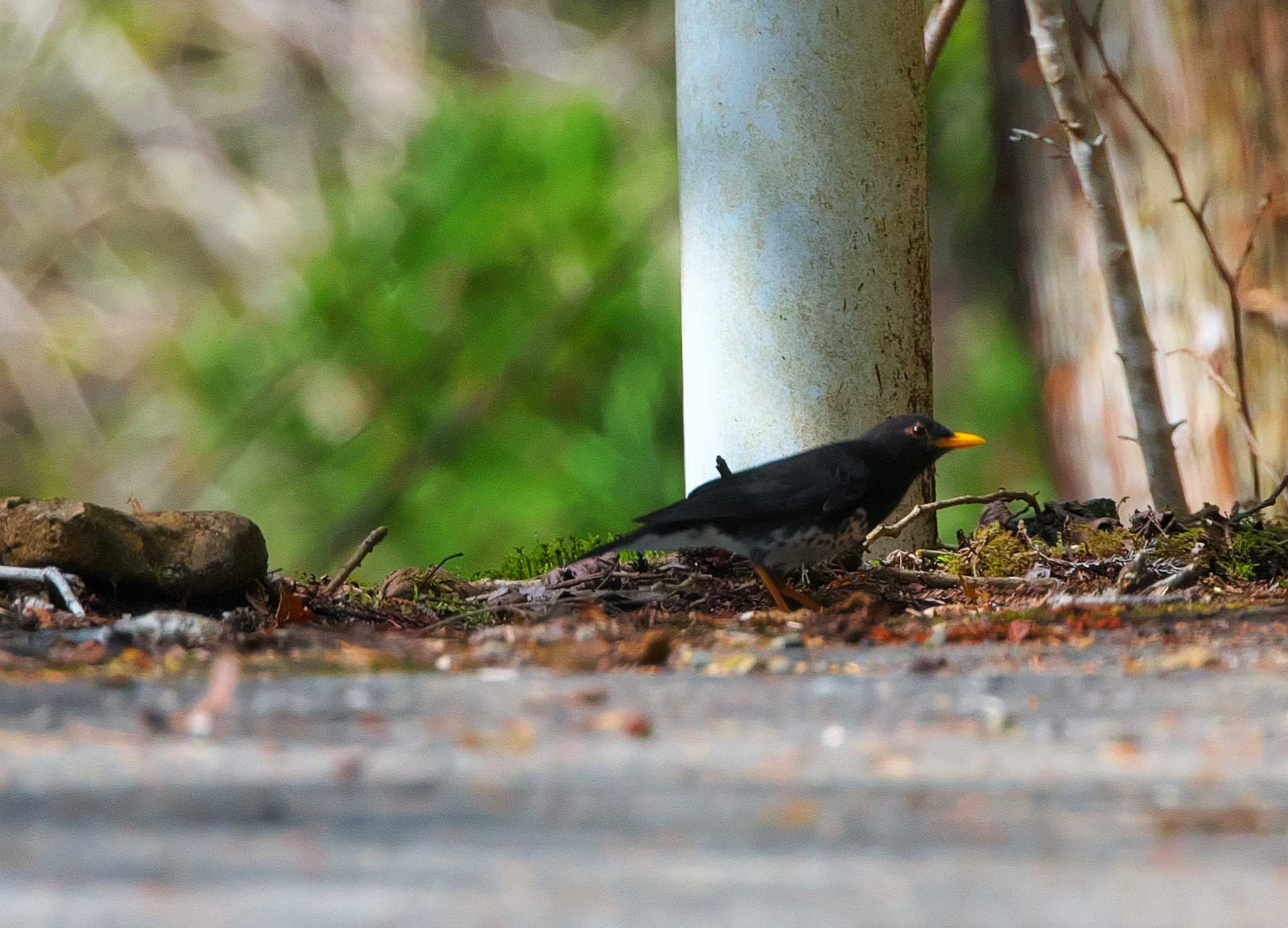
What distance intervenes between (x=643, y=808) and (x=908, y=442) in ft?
6.92

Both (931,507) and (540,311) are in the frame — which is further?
(540,311)

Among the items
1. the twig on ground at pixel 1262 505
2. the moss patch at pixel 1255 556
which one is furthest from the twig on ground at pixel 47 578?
the twig on ground at pixel 1262 505

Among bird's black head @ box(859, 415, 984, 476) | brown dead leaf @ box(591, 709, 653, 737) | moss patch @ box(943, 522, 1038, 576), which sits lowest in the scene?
brown dead leaf @ box(591, 709, 653, 737)

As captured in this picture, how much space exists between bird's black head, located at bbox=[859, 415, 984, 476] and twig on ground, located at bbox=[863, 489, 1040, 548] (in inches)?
3.4

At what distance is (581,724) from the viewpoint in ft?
4.73

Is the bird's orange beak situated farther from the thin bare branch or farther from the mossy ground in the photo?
the thin bare branch

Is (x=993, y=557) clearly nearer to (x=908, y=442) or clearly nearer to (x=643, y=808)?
(x=908, y=442)

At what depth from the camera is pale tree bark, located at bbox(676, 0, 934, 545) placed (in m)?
3.20

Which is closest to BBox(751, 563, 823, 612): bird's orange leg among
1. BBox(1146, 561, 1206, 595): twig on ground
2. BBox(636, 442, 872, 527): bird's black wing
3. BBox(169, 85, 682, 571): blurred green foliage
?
BBox(636, 442, 872, 527): bird's black wing

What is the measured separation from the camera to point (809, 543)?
297 centimetres

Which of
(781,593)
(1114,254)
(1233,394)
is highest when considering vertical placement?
(1114,254)

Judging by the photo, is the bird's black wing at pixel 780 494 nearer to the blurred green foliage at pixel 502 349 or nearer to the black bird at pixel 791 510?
the black bird at pixel 791 510

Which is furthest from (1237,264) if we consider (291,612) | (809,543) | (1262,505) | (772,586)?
(291,612)

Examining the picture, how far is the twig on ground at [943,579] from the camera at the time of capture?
2.93 meters
